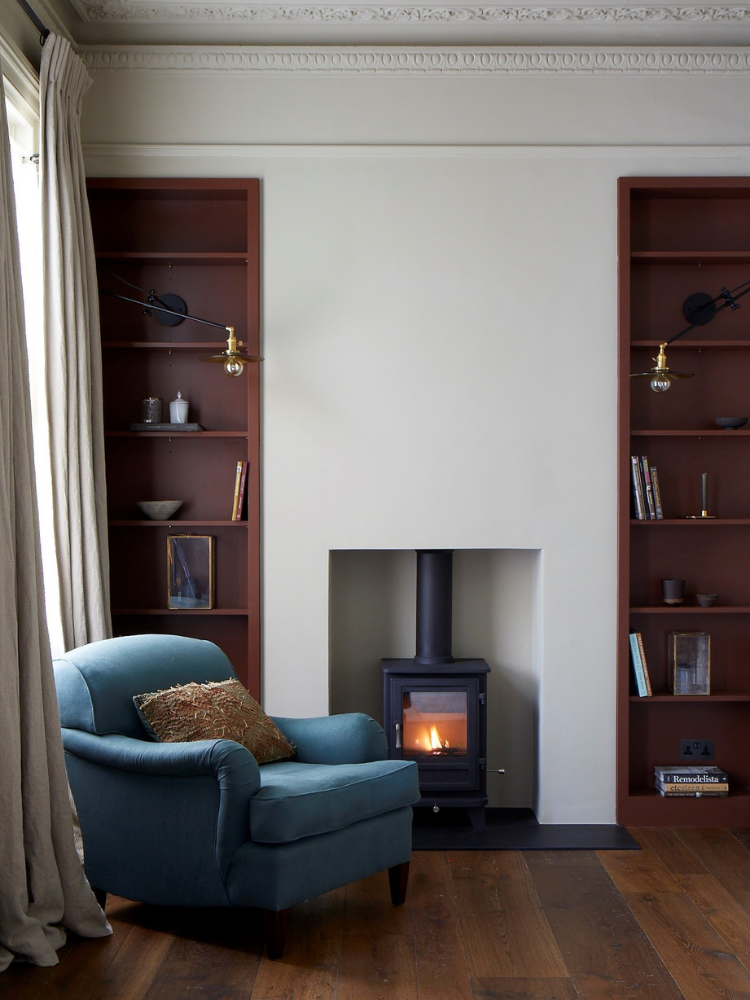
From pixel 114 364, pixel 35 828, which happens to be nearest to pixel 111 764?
pixel 35 828

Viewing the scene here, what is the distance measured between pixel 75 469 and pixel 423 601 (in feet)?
5.16

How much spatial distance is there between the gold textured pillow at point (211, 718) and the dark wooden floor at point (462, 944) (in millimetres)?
557

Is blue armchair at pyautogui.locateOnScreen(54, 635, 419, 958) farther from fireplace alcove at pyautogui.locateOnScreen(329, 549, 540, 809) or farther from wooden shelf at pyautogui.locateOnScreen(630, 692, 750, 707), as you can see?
wooden shelf at pyautogui.locateOnScreen(630, 692, 750, 707)

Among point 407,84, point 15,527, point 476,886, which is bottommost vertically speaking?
point 476,886

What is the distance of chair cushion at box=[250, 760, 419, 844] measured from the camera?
2.67 meters

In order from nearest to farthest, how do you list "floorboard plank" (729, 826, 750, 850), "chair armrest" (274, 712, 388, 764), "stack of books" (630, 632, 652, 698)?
"chair armrest" (274, 712, 388, 764) → "floorboard plank" (729, 826, 750, 850) → "stack of books" (630, 632, 652, 698)

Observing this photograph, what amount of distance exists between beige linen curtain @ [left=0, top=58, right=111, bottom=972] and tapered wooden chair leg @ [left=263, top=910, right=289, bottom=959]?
527 mm

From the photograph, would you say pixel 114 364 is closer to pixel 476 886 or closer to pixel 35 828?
pixel 35 828

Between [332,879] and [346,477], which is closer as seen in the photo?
[332,879]

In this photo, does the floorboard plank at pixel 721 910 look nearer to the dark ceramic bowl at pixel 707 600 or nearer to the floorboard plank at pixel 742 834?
the floorboard plank at pixel 742 834

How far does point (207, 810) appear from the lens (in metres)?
2.73

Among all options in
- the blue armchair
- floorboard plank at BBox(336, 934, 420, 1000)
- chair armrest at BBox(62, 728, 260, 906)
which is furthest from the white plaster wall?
floorboard plank at BBox(336, 934, 420, 1000)

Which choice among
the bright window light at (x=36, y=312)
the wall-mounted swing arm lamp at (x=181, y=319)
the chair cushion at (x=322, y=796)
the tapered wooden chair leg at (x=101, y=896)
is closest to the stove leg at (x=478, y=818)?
the chair cushion at (x=322, y=796)

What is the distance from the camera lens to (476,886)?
324 centimetres
